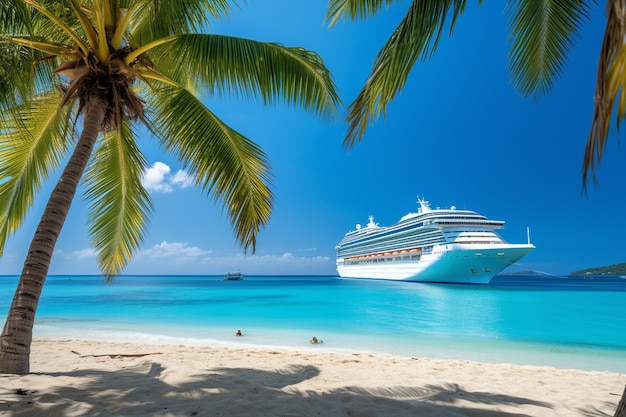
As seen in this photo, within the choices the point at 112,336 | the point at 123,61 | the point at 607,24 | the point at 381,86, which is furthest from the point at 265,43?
the point at 112,336

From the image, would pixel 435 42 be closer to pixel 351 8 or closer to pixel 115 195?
pixel 351 8

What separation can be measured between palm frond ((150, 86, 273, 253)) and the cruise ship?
29584mm

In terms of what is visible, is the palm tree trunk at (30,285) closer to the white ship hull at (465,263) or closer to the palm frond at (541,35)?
the palm frond at (541,35)

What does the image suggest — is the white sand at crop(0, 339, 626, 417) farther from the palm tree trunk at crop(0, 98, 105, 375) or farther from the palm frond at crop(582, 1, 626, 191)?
the palm frond at crop(582, 1, 626, 191)

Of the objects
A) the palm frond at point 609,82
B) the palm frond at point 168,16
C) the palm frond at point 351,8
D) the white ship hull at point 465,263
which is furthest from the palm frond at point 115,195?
the white ship hull at point 465,263

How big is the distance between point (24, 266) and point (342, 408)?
318 centimetres

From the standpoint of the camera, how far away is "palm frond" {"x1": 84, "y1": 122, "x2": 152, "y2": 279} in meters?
5.33

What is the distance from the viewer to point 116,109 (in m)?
4.03

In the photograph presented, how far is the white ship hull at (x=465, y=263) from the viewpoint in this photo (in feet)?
99.0

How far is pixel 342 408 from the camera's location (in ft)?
9.36

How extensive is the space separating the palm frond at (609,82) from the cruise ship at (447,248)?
106 ft

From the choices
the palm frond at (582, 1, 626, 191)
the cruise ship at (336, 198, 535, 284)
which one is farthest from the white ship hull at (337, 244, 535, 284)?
the palm frond at (582, 1, 626, 191)

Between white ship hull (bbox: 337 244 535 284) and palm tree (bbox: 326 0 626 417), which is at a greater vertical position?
palm tree (bbox: 326 0 626 417)

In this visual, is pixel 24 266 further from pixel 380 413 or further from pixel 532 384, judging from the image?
pixel 532 384
